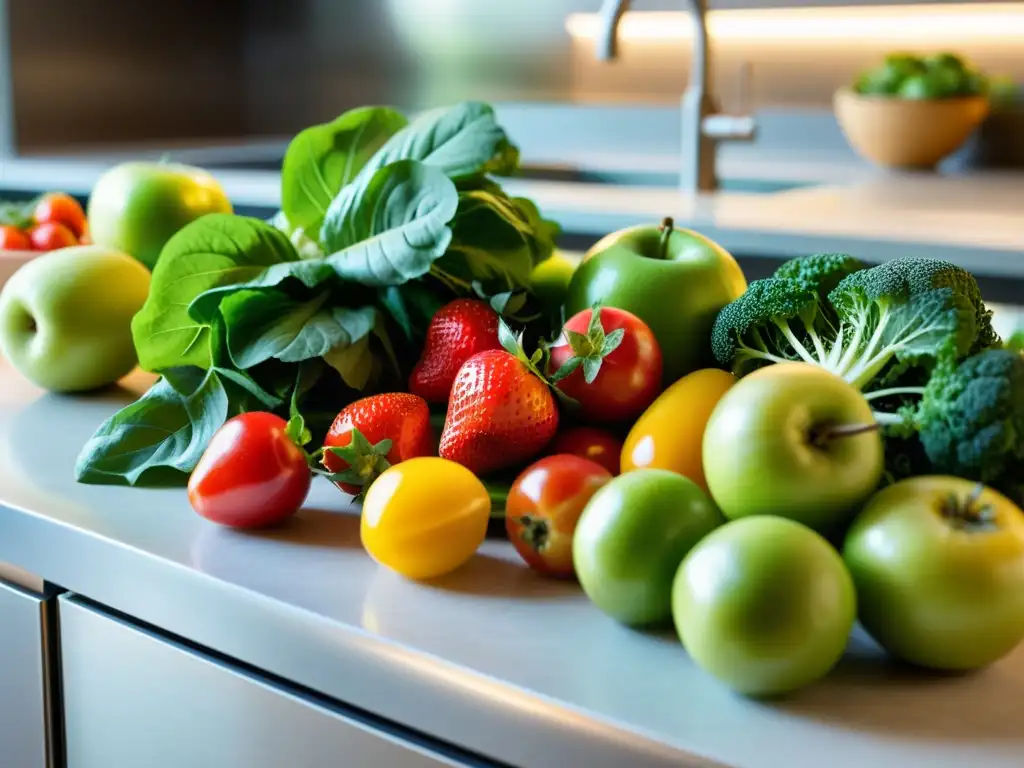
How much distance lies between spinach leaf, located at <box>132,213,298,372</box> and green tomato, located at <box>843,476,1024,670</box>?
1.70 feet

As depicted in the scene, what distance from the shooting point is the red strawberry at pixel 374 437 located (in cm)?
75

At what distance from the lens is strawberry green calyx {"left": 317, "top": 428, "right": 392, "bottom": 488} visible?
739mm

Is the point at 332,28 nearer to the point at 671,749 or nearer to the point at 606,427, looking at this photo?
the point at 606,427

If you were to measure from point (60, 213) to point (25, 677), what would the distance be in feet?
2.87

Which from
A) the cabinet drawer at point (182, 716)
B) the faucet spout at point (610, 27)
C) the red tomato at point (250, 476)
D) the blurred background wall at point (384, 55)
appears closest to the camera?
the cabinet drawer at point (182, 716)

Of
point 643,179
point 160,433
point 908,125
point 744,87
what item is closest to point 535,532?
point 160,433

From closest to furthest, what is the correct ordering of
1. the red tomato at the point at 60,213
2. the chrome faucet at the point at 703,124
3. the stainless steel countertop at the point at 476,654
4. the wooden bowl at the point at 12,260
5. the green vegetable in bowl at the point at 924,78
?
the stainless steel countertop at the point at 476,654 < the wooden bowl at the point at 12,260 < the red tomato at the point at 60,213 < the chrome faucet at the point at 703,124 < the green vegetable in bowl at the point at 924,78

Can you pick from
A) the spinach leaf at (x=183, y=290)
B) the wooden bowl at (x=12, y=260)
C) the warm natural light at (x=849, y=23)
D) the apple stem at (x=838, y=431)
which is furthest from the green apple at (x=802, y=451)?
the warm natural light at (x=849, y=23)

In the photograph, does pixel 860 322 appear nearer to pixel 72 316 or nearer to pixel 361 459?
pixel 361 459

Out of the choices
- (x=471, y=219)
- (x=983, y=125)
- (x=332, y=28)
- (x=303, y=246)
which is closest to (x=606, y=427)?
(x=471, y=219)

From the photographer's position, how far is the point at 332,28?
3.95m

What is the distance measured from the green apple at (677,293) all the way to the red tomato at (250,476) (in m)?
0.25

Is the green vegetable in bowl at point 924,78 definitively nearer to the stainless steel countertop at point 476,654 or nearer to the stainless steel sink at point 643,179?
the stainless steel sink at point 643,179

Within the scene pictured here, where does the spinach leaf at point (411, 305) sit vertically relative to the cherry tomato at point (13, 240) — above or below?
above
